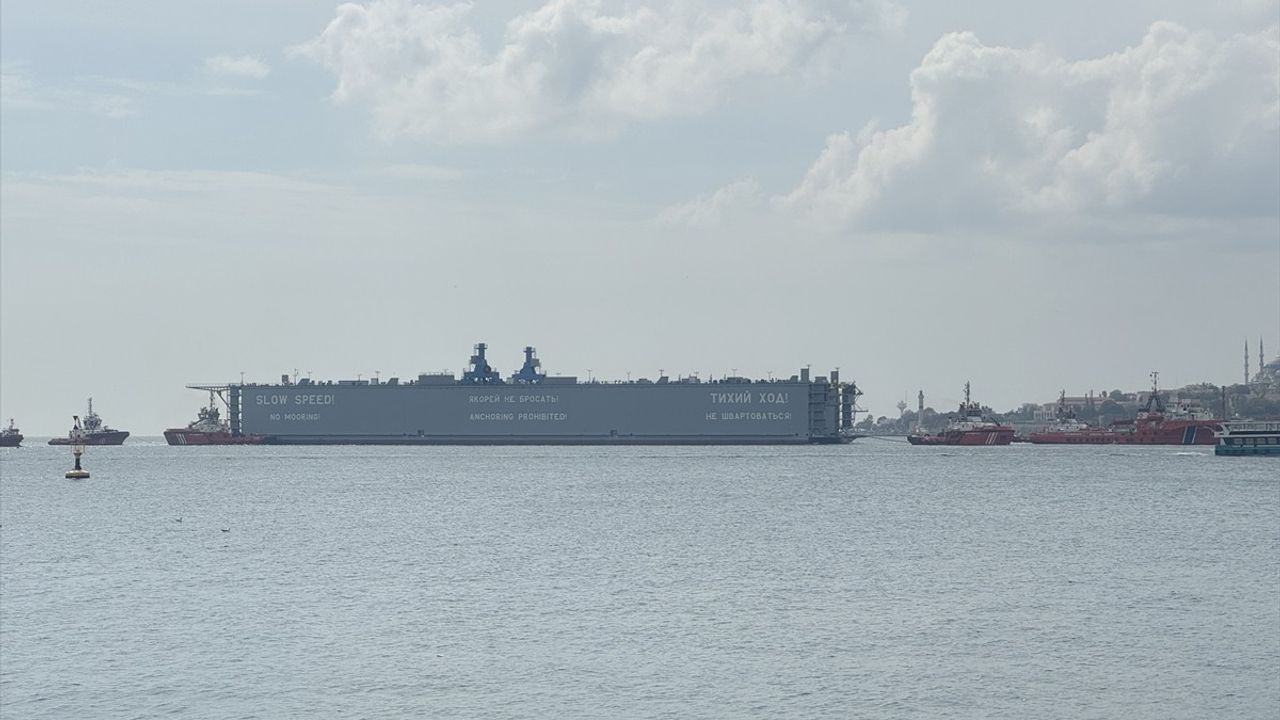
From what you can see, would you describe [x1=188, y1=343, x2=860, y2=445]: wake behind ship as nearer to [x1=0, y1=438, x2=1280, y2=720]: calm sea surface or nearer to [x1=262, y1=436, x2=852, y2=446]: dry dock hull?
[x1=262, y1=436, x2=852, y2=446]: dry dock hull

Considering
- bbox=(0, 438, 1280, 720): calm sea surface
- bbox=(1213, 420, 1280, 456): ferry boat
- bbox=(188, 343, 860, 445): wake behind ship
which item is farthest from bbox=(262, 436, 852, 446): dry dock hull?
bbox=(0, 438, 1280, 720): calm sea surface

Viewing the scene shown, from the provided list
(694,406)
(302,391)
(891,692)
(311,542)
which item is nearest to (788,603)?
(891,692)

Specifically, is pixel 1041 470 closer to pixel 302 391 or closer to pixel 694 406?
pixel 694 406

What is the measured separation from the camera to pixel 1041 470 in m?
130

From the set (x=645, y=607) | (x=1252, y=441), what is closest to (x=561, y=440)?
(x=1252, y=441)

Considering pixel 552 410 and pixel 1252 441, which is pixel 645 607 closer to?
pixel 1252 441

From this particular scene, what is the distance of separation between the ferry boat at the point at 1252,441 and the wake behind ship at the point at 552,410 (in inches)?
2003

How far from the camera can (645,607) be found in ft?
141

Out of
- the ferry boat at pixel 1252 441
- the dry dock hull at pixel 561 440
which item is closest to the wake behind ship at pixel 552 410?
the dry dock hull at pixel 561 440

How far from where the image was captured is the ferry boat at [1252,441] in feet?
470

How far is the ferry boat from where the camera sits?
143m

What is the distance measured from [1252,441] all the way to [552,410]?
3102 inches

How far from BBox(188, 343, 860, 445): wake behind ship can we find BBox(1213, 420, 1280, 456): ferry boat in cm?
5087

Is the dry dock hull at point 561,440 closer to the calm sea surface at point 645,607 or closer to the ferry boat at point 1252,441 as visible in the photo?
the ferry boat at point 1252,441
